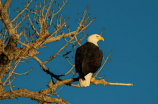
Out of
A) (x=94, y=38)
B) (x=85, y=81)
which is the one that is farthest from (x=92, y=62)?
(x=94, y=38)

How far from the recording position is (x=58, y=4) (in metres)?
5.43

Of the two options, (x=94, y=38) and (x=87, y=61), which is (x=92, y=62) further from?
(x=94, y=38)

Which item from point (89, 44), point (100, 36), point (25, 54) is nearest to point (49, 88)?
point (25, 54)

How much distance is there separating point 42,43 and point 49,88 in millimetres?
946

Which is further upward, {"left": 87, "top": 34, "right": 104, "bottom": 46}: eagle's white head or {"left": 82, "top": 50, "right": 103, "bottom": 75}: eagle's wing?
{"left": 87, "top": 34, "right": 104, "bottom": 46}: eagle's white head

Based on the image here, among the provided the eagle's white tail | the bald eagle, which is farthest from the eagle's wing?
the eagle's white tail

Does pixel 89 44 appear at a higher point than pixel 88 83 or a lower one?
higher

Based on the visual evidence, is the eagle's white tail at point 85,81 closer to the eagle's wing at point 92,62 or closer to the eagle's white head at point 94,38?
the eagle's wing at point 92,62

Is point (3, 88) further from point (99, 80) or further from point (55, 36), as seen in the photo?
point (99, 80)

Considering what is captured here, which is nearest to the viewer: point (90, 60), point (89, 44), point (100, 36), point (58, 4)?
point (58, 4)

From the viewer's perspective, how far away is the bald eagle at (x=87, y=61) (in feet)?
18.3

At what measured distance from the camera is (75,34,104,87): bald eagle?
5578 mm

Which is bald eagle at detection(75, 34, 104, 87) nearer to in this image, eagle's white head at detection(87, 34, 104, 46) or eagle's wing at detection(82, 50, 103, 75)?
eagle's wing at detection(82, 50, 103, 75)

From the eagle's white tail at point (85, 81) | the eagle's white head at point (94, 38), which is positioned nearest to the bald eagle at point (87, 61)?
the eagle's white tail at point (85, 81)
